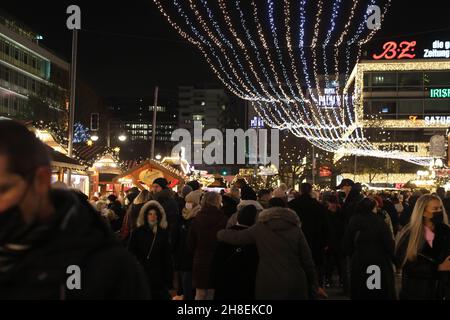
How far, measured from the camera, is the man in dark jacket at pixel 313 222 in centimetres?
1184

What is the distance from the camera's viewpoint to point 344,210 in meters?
14.9

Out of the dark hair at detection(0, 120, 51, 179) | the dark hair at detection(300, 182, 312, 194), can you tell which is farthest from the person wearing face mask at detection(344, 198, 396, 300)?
the dark hair at detection(0, 120, 51, 179)

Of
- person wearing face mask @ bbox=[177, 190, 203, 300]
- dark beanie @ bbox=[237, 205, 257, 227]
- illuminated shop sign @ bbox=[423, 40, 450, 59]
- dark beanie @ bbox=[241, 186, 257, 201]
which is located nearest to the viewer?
dark beanie @ bbox=[237, 205, 257, 227]

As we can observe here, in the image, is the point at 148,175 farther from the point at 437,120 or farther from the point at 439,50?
the point at 439,50

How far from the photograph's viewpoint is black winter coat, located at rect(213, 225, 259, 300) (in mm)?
7281

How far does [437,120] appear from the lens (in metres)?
86.2

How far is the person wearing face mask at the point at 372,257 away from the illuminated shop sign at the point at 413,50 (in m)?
80.8

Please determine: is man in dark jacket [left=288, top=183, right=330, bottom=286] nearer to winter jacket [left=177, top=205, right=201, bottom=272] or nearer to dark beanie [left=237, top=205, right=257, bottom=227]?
winter jacket [left=177, top=205, right=201, bottom=272]

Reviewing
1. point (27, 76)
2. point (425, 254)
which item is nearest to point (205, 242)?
point (425, 254)

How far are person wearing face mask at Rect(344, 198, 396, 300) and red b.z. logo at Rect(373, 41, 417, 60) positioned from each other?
80.8m

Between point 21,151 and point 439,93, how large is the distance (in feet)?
292

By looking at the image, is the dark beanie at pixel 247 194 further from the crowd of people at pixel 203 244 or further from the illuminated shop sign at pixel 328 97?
the illuminated shop sign at pixel 328 97
